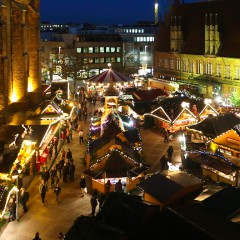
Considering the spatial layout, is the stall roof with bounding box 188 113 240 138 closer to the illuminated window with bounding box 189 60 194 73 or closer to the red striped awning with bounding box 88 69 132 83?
the red striped awning with bounding box 88 69 132 83

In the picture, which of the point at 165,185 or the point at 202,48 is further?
the point at 202,48

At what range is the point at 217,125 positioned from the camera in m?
25.7

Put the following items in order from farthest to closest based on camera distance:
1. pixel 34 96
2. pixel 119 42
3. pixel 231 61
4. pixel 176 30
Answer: pixel 119 42 < pixel 176 30 < pixel 231 61 < pixel 34 96

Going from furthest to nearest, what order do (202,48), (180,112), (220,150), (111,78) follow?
(202,48), (180,112), (111,78), (220,150)

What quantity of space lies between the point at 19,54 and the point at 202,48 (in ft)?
89.3

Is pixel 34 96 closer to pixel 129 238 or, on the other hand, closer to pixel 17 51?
pixel 17 51

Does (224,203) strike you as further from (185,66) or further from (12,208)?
(185,66)

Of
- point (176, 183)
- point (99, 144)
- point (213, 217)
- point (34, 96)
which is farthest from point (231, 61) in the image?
point (213, 217)

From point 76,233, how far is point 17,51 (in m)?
26.0

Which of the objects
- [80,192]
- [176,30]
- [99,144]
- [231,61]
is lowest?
[80,192]

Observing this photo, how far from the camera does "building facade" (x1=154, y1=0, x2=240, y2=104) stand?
4812 centimetres

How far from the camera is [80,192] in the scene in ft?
68.8

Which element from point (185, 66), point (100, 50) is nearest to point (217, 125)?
point (185, 66)

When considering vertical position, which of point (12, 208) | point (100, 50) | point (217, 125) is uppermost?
point (100, 50)
